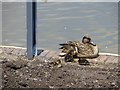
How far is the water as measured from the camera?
626 cm

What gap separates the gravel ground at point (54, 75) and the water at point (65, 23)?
3.55 feet

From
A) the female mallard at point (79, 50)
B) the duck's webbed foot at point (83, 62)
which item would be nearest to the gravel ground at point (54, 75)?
the duck's webbed foot at point (83, 62)

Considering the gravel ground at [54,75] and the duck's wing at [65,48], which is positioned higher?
the duck's wing at [65,48]

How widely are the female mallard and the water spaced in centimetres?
35

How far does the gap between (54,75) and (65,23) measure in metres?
3.00

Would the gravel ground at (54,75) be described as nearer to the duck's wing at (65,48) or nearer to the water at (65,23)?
the duck's wing at (65,48)

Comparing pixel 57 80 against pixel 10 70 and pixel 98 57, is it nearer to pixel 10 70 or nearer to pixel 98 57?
pixel 10 70

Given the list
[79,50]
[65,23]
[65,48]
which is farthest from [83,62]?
[65,23]

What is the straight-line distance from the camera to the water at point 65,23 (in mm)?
6262

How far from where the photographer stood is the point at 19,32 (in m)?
6.79

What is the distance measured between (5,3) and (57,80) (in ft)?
16.6

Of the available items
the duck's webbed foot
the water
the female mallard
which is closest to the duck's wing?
the female mallard

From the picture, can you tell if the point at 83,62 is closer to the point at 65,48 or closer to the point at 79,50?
the point at 79,50

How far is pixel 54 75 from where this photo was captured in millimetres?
4355
